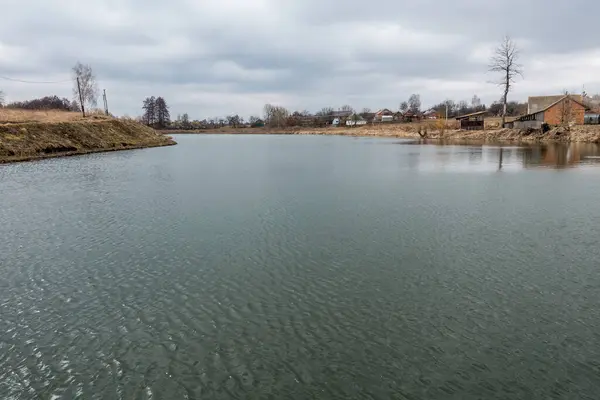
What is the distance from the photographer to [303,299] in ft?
32.2

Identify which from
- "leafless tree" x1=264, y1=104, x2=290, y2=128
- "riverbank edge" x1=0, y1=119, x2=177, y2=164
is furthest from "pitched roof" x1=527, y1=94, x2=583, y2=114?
"leafless tree" x1=264, y1=104, x2=290, y2=128

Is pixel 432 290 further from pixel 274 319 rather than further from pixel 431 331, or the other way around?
pixel 274 319

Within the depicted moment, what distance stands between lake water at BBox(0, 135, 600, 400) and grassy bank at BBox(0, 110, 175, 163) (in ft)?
94.3

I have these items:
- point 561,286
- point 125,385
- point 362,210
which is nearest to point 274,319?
point 125,385

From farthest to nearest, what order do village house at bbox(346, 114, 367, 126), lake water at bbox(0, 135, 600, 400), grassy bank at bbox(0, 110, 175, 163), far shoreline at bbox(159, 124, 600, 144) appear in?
village house at bbox(346, 114, 367, 126)
far shoreline at bbox(159, 124, 600, 144)
grassy bank at bbox(0, 110, 175, 163)
lake water at bbox(0, 135, 600, 400)

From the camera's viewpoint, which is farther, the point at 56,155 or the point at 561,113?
the point at 561,113

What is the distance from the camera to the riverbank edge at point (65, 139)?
1732 inches

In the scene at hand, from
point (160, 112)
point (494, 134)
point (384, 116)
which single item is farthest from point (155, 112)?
point (494, 134)

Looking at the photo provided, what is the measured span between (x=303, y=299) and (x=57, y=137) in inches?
2087

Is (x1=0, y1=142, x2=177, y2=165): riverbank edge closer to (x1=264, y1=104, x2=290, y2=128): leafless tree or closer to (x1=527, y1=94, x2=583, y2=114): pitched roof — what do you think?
(x1=527, y1=94, x2=583, y2=114): pitched roof

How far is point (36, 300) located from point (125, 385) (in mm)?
4874

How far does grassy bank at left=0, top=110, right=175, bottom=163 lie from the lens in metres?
44.4

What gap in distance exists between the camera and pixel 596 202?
19484 mm

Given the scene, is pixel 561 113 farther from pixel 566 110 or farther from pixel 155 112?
pixel 155 112
